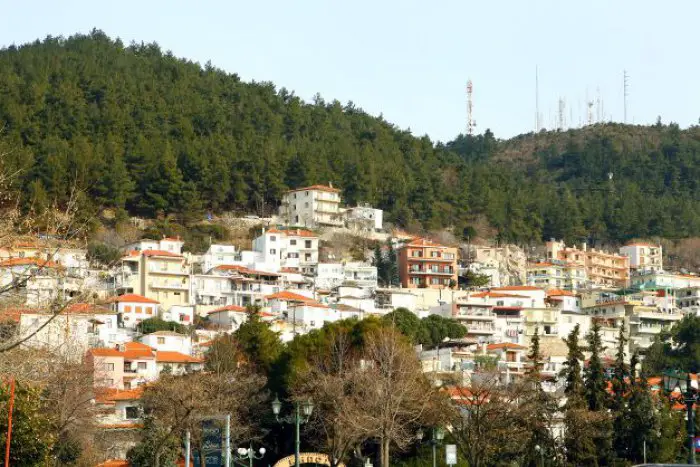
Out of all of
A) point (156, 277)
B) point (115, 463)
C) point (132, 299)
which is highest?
point (156, 277)

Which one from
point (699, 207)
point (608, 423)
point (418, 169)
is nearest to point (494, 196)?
point (418, 169)

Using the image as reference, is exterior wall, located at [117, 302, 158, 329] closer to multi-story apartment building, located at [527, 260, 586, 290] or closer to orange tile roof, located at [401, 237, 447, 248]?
orange tile roof, located at [401, 237, 447, 248]

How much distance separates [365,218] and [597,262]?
26798 mm

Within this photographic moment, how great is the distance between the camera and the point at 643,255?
470ft

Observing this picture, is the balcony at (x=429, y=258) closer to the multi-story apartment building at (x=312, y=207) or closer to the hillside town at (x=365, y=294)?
the hillside town at (x=365, y=294)

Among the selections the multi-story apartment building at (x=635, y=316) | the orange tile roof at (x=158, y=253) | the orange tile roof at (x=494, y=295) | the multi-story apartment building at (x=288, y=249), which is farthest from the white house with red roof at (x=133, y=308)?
the multi-story apartment building at (x=635, y=316)

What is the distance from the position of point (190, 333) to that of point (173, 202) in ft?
105

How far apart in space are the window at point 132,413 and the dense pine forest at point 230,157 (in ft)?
125

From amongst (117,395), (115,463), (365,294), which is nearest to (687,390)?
(115,463)

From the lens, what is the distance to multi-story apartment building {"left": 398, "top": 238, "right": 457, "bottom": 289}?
4614 inches

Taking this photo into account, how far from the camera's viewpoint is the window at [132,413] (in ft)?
204

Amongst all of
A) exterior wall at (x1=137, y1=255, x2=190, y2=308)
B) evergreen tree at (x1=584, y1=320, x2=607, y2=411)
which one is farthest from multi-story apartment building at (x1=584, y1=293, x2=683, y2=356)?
evergreen tree at (x1=584, y1=320, x2=607, y2=411)

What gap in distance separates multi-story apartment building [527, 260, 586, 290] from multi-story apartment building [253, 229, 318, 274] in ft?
75.2

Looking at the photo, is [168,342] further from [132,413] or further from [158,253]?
[132,413]
